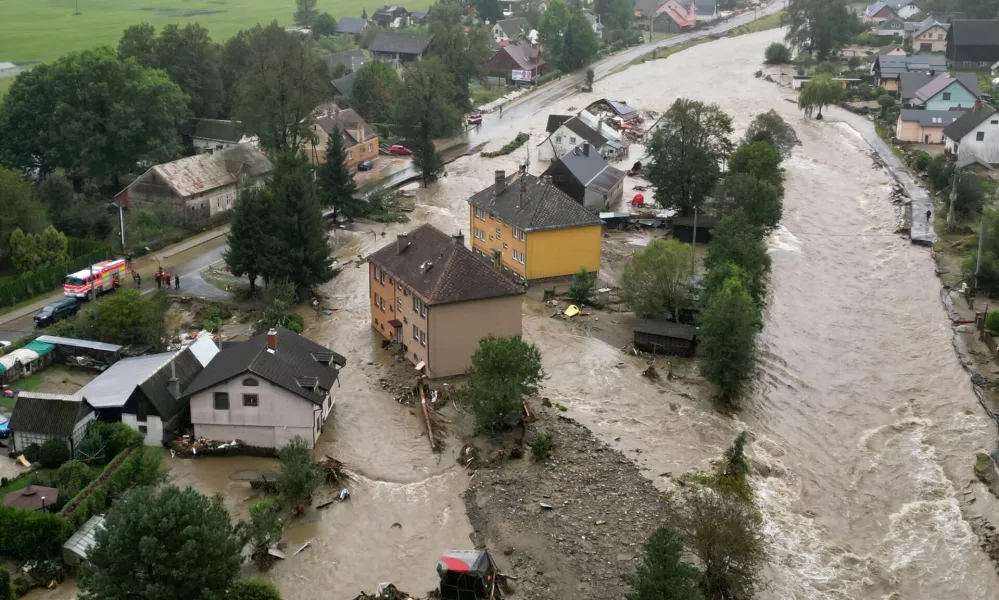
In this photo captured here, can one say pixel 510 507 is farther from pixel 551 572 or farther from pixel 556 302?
pixel 556 302

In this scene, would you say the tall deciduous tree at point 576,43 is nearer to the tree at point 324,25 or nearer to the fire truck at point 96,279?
the tree at point 324,25

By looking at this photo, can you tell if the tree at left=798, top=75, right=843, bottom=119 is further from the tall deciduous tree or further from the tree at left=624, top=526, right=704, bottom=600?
the tree at left=624, top=526, right=704, bottom=600

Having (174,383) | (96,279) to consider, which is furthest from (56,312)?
(174,383)

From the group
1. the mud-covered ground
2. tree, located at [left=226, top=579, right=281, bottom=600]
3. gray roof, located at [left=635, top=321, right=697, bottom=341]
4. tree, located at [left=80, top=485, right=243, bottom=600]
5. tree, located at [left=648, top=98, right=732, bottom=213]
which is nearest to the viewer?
tree, located at [left=80, top=485, right=243, bottom=600]

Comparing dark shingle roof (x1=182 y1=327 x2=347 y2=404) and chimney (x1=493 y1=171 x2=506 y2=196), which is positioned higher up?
chimney (x1=493 y1=171 x2=506 y2=196)

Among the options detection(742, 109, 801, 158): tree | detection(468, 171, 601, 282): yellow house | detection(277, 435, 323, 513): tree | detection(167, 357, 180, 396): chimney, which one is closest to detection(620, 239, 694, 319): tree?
detection(468, 171, 601, 282): yellow house

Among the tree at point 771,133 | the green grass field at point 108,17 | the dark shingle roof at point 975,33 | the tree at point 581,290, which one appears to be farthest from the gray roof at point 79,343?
the dark shingle roof at point 975,33

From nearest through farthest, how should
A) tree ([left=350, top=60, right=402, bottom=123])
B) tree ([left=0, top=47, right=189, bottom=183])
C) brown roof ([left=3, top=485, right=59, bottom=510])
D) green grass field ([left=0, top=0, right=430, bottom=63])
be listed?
brown roof ([left=3, top=485, right=59, bottom=510]), tree ([left=0, top=47, right=189, bottom=183]), tree ([left=350, top=60, right=402, bottom=123]), green grass field ([left=0, top=0, right=430, bottom=63])

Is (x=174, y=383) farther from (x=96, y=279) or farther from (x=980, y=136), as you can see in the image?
(x=980, y=136)
